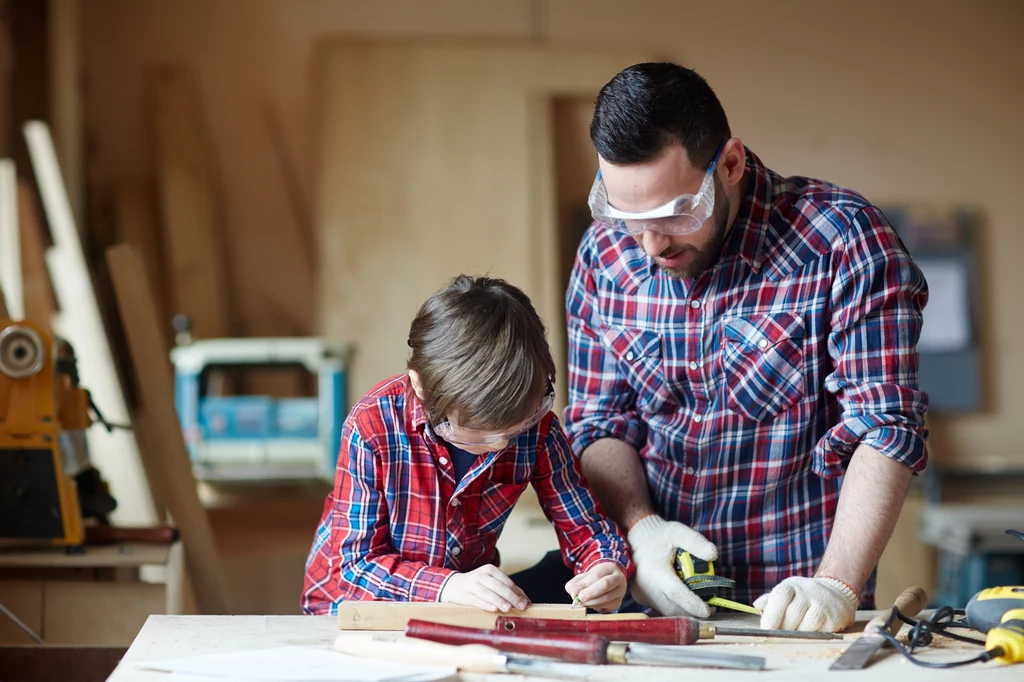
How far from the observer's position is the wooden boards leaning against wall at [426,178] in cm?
451

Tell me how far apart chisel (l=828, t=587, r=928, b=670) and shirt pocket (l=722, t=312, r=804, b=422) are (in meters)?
0.38

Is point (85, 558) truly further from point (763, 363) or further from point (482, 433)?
point (763, 363)

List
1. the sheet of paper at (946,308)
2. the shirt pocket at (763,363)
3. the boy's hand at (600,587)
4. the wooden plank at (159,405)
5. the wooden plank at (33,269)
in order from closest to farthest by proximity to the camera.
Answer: the boy's hand at (600,587), the shirt pocket at (763,363), the wooden plank at (159,405), the wooden plank at (33,269), the sheet of paper at (946,308)

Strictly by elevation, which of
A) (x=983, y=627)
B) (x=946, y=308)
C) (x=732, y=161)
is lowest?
(x=983, y=627)

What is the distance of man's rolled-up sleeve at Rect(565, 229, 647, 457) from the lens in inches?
78.9

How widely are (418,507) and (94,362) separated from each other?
1.80 meters

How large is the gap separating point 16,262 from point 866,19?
4.13 meters

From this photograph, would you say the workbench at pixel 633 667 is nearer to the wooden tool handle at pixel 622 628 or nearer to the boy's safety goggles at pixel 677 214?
the wooden tool handle at pixel 622 628

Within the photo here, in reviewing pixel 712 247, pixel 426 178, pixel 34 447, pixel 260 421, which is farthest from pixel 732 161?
pixel 426 178

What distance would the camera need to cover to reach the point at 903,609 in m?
1.64

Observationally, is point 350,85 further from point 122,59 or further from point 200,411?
point 200,411

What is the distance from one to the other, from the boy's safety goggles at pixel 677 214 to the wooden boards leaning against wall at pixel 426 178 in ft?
8.99

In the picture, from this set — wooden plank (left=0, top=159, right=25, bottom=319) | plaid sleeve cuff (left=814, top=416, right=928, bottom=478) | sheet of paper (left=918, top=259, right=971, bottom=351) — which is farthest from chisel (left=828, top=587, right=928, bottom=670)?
sheet of paper (left=918, top=259, right=971, bottom=351)

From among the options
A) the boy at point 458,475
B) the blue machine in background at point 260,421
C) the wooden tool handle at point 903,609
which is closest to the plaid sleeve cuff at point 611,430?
the boy at point 458,475
